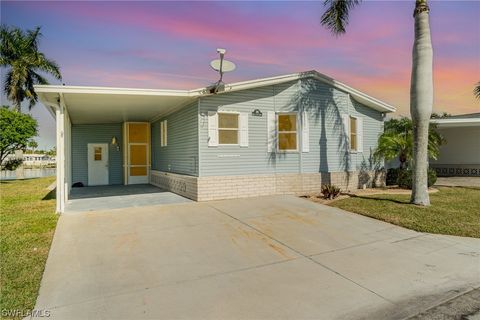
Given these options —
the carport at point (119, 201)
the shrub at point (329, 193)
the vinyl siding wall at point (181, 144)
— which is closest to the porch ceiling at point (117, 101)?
the vinyl siding wall at point (181, 144)

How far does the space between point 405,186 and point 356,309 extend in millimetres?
11418

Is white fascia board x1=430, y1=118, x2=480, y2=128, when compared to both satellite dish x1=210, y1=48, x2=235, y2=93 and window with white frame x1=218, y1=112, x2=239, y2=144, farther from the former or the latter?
satellite dish x1=210, y1=48, x2=235, y2=93

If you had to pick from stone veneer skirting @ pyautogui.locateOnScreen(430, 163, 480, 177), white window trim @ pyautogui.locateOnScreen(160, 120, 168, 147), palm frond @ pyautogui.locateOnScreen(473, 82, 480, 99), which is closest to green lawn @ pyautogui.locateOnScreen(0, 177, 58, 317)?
white window trim @ pyautogui.locateOnScreen(160, 120, 168, 147)

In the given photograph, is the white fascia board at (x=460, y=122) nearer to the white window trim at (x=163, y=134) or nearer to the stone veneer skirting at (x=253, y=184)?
the stone veneer skirting at (x=253, y=184)

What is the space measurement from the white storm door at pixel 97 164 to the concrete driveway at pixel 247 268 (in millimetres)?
8797

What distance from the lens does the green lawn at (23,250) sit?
3574 millimetres

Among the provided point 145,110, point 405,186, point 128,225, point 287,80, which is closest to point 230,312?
Result: point 128,225

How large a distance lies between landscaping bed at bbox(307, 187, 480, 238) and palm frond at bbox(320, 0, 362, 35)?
597cm

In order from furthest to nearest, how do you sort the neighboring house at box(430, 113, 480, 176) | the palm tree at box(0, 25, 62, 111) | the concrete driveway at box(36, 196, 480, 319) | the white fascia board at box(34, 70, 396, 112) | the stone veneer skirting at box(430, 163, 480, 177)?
the palm tree at box(0, 25, 62, 111), the stone veneer skirting at box(430, 163, 480, 177), the neighboring house at box(430, 113, 480, 176), the white fascia board at box(34, 70, 396, 112), the concrete driveway at box(36, 196, 480, 319)

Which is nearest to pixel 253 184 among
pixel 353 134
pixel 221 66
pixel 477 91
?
pixel 221 66

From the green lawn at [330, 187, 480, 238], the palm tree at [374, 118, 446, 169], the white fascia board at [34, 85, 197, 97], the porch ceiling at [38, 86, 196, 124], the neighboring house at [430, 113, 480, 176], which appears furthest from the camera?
the neighboring house at [430, 113, 480, 176]

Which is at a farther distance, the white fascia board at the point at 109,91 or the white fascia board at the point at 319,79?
the white fascia board at the point at 319,79

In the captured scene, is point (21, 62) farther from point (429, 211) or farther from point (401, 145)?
point (429, 211)

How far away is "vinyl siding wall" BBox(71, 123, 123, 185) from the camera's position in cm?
1574
